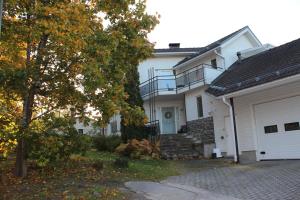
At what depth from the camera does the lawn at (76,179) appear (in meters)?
11.3

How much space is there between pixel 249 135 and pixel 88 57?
11.6 m

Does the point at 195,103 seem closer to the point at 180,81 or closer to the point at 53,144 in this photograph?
the point at 180,81

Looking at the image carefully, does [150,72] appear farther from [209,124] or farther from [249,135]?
[249,135]

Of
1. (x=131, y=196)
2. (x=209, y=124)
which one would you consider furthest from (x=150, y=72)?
(x=131, y=196)

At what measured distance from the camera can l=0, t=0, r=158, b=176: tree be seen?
10.9 m

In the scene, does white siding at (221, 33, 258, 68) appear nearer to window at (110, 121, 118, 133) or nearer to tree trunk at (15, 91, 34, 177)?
window at (110, 121, 118, 133)

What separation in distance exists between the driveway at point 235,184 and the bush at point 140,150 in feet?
16.4

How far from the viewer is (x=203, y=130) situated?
24.9 metres

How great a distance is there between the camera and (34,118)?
41.3 feet

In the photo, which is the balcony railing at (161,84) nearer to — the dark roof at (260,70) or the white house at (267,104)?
the dark roof at (260,70)

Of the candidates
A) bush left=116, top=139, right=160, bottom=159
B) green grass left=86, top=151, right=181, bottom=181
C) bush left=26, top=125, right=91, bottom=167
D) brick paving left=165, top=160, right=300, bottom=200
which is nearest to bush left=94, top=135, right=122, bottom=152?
bush left=116, top=139, right=160, bottom=159

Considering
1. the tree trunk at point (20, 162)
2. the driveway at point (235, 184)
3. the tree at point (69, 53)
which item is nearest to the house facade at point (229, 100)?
the driveway at point (235, 184)

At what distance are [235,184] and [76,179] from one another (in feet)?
17.6

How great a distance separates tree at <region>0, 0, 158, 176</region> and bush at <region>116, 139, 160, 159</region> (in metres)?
8.01
